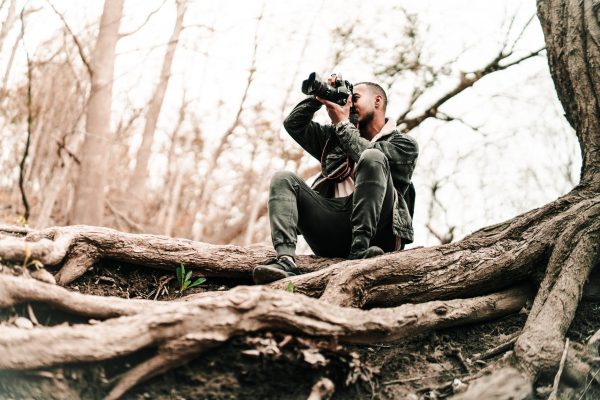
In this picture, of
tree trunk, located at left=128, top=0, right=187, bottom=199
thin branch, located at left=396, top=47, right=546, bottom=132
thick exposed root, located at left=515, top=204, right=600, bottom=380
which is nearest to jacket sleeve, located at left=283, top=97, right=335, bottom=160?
thick exposed root, located at left=515, top=204, right=600, bottom=380

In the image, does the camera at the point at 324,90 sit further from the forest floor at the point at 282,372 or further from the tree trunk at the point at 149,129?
the tree trunk at the point at 149,129

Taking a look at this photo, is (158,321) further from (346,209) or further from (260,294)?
(346,209)

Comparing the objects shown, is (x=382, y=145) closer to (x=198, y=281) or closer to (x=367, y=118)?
(x=367, y=118)

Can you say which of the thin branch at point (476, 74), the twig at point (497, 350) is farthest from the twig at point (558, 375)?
the thin branch at point (476, 74)

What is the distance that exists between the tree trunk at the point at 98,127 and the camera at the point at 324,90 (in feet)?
18.6

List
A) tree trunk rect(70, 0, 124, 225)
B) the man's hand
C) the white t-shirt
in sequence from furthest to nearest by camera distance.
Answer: tree trunk rect(70, 0, 124, 225) < the white t-shirt < the man's hand

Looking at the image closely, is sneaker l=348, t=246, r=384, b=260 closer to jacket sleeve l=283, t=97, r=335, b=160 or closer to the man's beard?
jacket sleeve l=283, t=97, r=335, b=160

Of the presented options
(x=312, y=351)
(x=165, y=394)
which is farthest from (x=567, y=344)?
(x=165, y=394)

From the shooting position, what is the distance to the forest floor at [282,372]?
1.97 metres

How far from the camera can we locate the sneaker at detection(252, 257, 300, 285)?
3.04m

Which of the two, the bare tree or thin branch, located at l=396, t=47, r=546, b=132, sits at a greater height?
thin branch, located at l=396, t=47, r=546, b=132

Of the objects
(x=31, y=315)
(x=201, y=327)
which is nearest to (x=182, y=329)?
(x=201, y=327)

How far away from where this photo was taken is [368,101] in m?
4.15

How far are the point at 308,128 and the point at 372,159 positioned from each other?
2.70 ft
